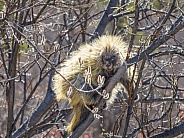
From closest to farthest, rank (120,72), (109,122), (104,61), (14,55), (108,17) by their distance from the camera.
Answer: (120,72)
(14,55)
(104,61)
(108,17)
(109,122)

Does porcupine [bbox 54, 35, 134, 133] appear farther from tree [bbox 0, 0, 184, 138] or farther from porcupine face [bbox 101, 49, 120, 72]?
tree [bbox 0, 0, 184, 138]

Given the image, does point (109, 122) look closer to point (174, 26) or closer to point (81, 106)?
point (81, 106)

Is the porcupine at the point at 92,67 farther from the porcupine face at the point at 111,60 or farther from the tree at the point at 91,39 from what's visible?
the tree at the point at 91,39

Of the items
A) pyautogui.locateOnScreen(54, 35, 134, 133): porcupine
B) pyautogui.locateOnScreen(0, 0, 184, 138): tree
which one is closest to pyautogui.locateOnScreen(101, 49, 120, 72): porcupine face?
pyautogui.locateOnScreen(54, 35, 134, 133): porcupine

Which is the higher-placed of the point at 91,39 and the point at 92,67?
the point at 91,39

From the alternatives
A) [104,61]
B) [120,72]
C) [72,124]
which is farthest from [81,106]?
[120,72]

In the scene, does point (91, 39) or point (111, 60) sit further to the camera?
point (91, 39)

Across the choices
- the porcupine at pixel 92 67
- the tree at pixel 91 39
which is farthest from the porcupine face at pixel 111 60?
the tree at pixel 91 39

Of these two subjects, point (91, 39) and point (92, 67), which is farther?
point (91, 39)

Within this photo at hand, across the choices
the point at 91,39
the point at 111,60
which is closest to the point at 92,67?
the point at 111,60

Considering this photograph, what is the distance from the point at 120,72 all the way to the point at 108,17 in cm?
248

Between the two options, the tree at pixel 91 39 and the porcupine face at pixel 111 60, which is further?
the porcupine face at pixel 111 60

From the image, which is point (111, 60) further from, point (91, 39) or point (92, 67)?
point (91, 39)

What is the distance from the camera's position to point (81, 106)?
238 inches
